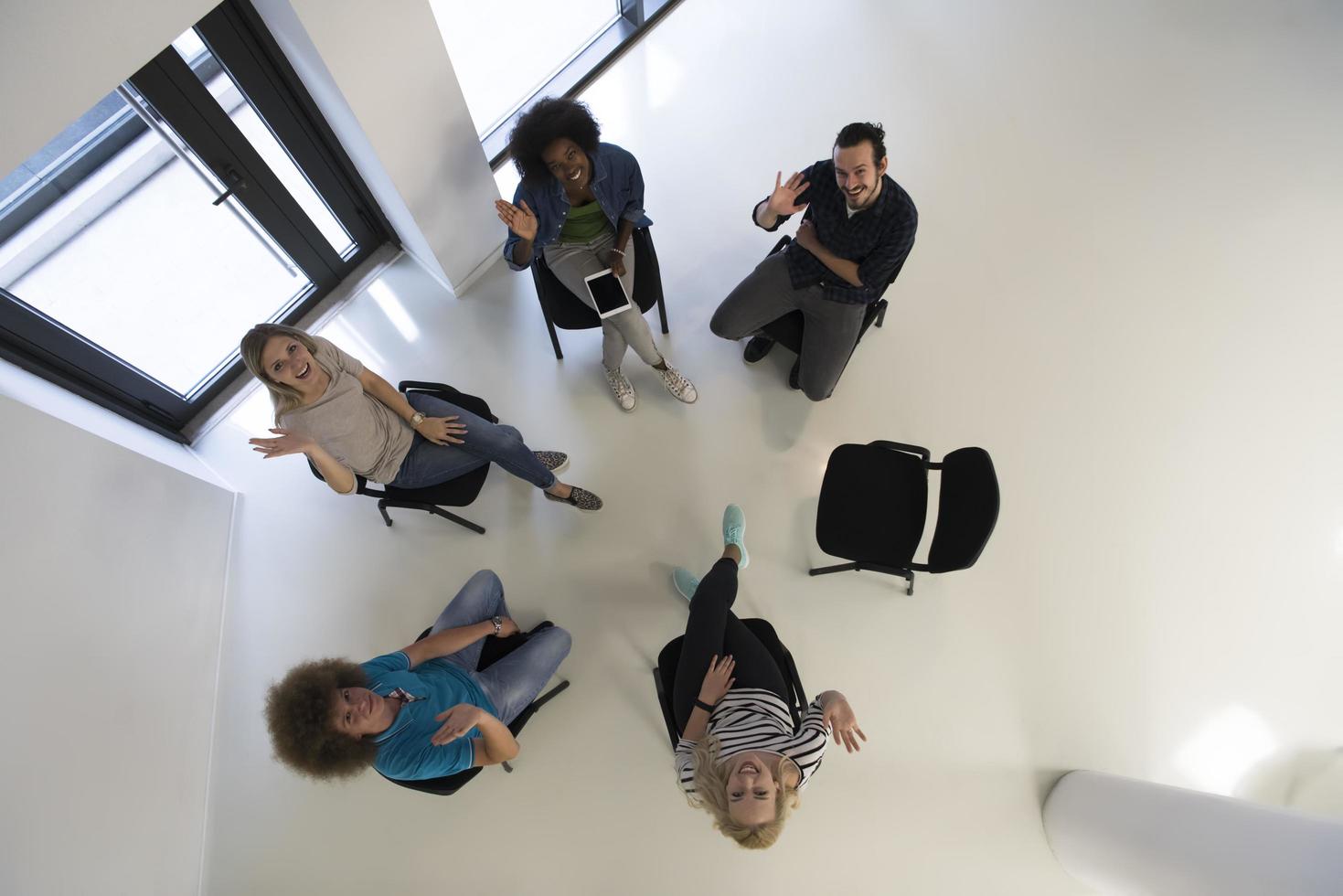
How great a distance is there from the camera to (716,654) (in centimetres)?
195

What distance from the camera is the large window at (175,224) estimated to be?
198 centimetres

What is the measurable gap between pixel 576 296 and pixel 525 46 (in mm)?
1846

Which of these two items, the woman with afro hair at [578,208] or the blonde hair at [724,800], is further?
the woman with afro hair at [578,208]

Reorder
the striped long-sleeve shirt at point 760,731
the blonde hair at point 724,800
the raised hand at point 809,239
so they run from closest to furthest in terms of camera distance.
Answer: the blonde hair at point 724,800
the striped long-sleeve shirt at point 760,731
the raised hand at point 809,239

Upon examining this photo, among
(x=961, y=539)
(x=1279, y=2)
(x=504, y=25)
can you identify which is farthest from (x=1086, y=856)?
(x=1279, y=2)

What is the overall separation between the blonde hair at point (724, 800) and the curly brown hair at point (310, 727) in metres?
0.91

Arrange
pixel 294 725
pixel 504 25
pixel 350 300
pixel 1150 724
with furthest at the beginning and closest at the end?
pixel 504 25, pixel 350 300, pixel 1150 724, pixel 294 725

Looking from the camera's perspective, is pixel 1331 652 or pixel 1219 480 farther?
pixel 1219 480

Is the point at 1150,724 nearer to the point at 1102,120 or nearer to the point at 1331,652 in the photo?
the point at 1331,652

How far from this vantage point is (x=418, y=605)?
2611mm

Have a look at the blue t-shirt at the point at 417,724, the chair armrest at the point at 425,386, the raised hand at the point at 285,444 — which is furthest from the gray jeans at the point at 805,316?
the blue t-shirt at the point at 417,724

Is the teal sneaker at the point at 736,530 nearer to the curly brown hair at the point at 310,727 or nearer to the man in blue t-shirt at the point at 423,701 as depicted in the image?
the man in blue t-shirt at the point at 423,701

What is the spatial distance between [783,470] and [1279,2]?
470 centimetres

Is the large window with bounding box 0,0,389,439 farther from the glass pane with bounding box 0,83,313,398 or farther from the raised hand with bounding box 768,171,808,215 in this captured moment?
the raised hand with bounding box 768,171,808,215
